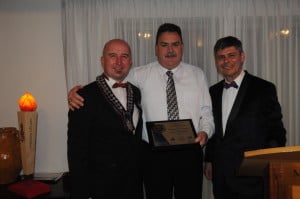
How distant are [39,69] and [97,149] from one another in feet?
4.54

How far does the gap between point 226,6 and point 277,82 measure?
964 mm

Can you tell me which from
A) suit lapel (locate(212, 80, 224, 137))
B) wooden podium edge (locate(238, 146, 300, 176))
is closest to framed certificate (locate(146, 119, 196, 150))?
suit lapel (locate(212, 80, 224, 137))

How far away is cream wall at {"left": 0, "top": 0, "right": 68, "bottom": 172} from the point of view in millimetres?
2801

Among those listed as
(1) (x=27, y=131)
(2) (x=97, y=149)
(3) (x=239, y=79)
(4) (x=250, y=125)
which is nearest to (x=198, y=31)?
(3) (x=239, y=79)

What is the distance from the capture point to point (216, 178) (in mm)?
2186

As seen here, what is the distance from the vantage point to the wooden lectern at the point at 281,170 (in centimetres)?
104

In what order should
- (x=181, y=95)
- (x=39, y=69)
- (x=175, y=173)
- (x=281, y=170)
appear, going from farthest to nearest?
(x=39, y=69), (x=181, y=95), (x=175, y=173), (x=281, y=170)

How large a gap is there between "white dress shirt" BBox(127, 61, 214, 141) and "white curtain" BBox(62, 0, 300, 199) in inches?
21.3

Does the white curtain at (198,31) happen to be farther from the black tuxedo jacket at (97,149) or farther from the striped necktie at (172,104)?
the black tuxedo jacket at (97,149)

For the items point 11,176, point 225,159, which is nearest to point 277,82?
point 225,159

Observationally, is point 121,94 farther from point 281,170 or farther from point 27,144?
point 281,170

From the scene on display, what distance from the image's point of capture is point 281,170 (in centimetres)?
106

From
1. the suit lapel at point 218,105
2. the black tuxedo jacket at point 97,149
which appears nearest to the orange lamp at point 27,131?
the black tuxedo jacket at point 97,149

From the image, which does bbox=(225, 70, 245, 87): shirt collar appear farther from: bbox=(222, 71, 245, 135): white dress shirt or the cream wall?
the cream wall
